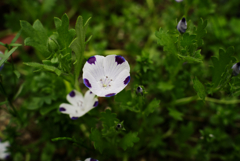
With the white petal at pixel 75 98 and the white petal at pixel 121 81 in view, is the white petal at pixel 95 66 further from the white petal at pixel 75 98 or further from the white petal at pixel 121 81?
the white petal at pixel 75 98

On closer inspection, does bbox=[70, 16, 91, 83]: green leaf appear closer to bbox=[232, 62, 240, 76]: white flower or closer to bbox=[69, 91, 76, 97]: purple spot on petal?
bbox=[69, 91, 76, 97]: purple spot on petal

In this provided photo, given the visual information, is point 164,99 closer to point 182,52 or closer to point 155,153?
point 155,153

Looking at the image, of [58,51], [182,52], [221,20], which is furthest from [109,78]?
[221,20]

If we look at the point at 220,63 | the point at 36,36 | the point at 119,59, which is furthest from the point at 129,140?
the point at 36,36

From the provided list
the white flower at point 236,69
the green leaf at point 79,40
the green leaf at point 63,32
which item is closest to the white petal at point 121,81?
the green leaf at point 79,40

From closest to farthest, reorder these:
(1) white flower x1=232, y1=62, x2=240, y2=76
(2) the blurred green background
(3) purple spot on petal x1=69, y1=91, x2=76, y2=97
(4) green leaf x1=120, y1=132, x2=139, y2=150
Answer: (1) white flower x1=232, y1=62, x2=240, y2=76 → (4) green leaf x1=120, y1=132, x2=139, y2=150 → (3) purple spot on petal x1=69, y1=91, x2=76, y2=97 → (2) the blurred green background

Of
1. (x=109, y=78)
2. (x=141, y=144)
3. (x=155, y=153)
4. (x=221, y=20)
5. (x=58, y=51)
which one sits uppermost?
(x=221, y=20)

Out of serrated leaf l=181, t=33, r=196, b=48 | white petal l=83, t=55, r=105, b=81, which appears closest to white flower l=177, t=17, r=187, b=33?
serrated leaf l=181, t=33, r=196, b=48
